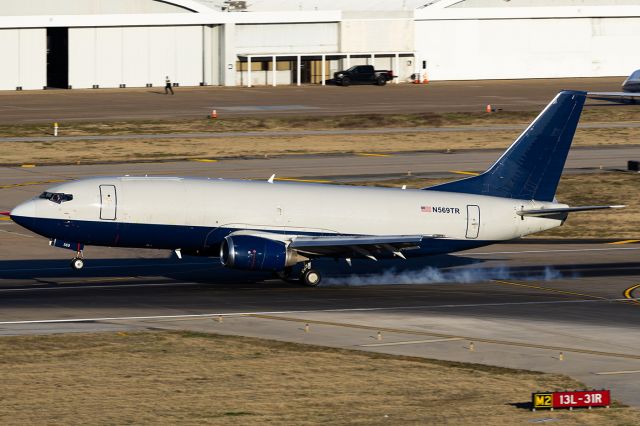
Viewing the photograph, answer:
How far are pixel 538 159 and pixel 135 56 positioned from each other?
108 m

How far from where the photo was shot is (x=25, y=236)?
67.2 meters

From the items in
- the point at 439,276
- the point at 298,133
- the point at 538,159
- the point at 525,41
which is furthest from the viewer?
the point at 525,41

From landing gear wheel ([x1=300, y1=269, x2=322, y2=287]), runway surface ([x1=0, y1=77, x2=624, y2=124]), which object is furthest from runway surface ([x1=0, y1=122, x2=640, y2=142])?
landing gear wheel ([x1=300, y1=269, x2=322, y2=287])

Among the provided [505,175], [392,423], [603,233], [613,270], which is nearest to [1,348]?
[392,423]

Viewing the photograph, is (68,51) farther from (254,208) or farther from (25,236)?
(254,208)

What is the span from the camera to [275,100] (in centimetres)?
14150

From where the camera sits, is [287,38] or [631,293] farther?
[287,38]

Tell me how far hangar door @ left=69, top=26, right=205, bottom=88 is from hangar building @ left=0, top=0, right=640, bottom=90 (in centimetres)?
13

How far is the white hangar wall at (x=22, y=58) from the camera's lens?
151 m

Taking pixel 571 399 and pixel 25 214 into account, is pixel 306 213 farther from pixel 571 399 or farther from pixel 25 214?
pixel 571 399

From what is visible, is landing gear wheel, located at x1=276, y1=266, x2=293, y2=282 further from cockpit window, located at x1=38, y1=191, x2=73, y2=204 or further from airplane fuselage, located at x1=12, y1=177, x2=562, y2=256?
cockpit window, located at x1=38, y1=191, x2=73, y2=204

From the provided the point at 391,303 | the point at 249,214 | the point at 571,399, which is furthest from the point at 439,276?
the point at 571,399

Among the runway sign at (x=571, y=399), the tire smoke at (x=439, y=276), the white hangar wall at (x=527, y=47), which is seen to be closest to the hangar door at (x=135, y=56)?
the white hangar wall at (x=527, y=47)

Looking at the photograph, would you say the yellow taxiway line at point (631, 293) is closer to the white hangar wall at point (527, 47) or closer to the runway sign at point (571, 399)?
the runway sign at point (571, 399)
